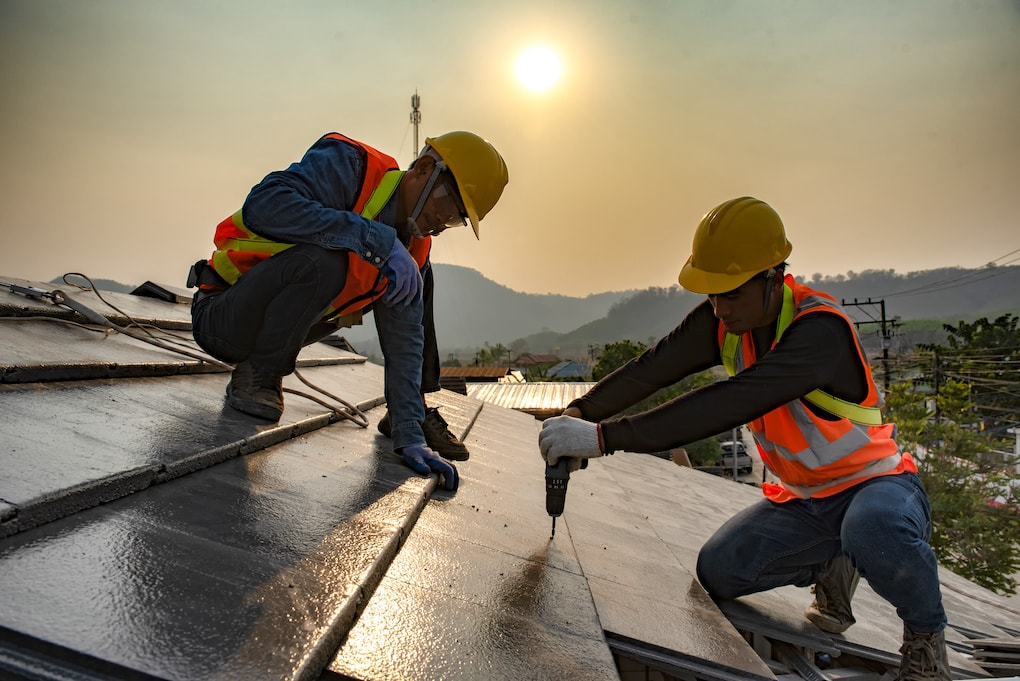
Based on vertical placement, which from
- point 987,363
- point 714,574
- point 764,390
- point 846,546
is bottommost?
point 714,574

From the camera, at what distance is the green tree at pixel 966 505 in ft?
71.3

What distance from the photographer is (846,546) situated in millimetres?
2402

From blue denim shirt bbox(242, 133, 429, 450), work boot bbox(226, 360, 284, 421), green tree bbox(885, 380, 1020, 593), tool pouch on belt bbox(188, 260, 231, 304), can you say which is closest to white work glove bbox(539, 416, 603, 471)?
blue denim shirt bbox(242, 133, 429, 450)

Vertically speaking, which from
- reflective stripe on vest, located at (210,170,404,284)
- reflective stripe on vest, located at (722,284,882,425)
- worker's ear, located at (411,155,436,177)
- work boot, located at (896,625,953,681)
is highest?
worker's ear, located at (411,155,436,177)

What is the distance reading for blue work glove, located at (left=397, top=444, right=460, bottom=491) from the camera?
251 cm

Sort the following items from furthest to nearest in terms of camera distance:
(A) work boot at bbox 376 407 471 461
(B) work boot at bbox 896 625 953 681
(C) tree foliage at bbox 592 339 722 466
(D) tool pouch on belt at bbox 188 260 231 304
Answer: (C) tree foliage at bbox 592 339 722 466, (A) work boot at bbox 376 407 471 461, (D) tool pouch on belt at bbox 188 260 231 304, (B) work boot at bbox 896 625 953 681

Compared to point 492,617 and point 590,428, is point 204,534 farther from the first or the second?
point 590,428

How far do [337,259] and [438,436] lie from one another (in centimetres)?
102

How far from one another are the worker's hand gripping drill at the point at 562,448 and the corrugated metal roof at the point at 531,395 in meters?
9.45

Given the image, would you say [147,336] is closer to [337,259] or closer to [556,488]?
[337,259]

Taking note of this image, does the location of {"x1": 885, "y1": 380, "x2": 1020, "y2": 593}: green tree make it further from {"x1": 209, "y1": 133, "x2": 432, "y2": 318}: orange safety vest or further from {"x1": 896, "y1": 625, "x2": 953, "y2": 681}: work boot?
{"x1": 209, "y1": 133, "x2": 432, "y2": 318}: orange safety vest

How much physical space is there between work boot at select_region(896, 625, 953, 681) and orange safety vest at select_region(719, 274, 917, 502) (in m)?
0.59

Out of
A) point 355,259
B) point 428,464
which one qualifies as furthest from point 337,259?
point 428,464

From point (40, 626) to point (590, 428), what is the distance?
5.57ft
